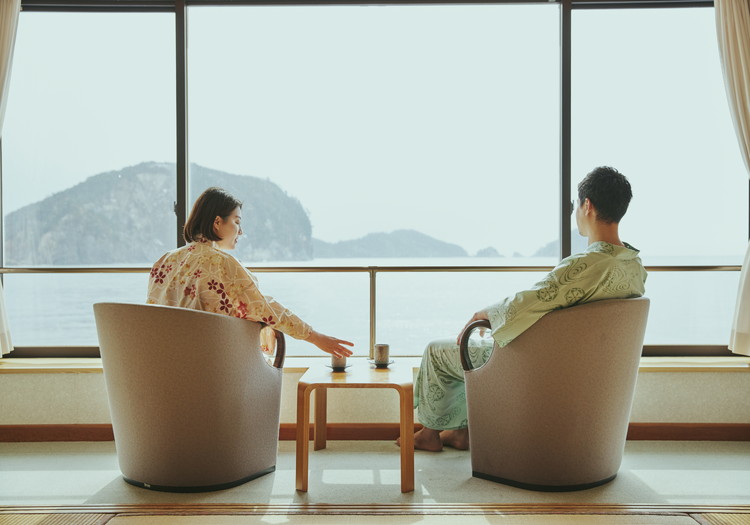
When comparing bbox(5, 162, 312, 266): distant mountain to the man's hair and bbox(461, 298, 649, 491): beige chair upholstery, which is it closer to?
bbox(461, 298, 649, 491): beige chair upholstery

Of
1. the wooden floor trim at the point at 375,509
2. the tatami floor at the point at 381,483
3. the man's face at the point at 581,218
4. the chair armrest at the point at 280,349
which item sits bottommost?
the tatami floor at the point at 381,483

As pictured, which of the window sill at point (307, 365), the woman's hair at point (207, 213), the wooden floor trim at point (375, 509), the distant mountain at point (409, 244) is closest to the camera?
the wooden floor trim at point (375, 509)

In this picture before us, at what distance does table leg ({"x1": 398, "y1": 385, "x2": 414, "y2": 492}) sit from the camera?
7.13 feet

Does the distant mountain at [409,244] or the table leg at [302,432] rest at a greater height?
the distant mountain at [409,244]

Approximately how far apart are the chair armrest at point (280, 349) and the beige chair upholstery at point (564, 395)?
2.57 feet

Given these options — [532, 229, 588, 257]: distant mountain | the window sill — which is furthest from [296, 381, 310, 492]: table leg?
[532, 229, 588, 257]: distant mountain

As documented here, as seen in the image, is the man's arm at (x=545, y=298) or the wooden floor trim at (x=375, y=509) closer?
the wooden floor trim at (x=375, y=509)

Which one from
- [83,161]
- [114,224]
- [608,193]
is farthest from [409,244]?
[608,193]

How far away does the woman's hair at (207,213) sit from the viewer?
2.39 m

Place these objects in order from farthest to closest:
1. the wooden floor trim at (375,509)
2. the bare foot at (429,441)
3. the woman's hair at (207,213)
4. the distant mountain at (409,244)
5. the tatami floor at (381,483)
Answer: the distant mountain at (409,244) < the bare foot at (429,441) < the woman's hair at (207,213) < the tatami floor at (381,483) < the wooden floor trim at (375,509)

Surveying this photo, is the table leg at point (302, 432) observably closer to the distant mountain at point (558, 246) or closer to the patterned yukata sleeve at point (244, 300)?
the patterned yukata sleeve at point (244, 300)

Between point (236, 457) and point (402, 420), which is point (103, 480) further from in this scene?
point (402, 420)

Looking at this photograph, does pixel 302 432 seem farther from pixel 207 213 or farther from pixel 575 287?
pixel 575 287


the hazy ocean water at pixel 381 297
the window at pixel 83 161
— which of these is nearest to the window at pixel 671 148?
the hazy ocean water at pixel 381 297
